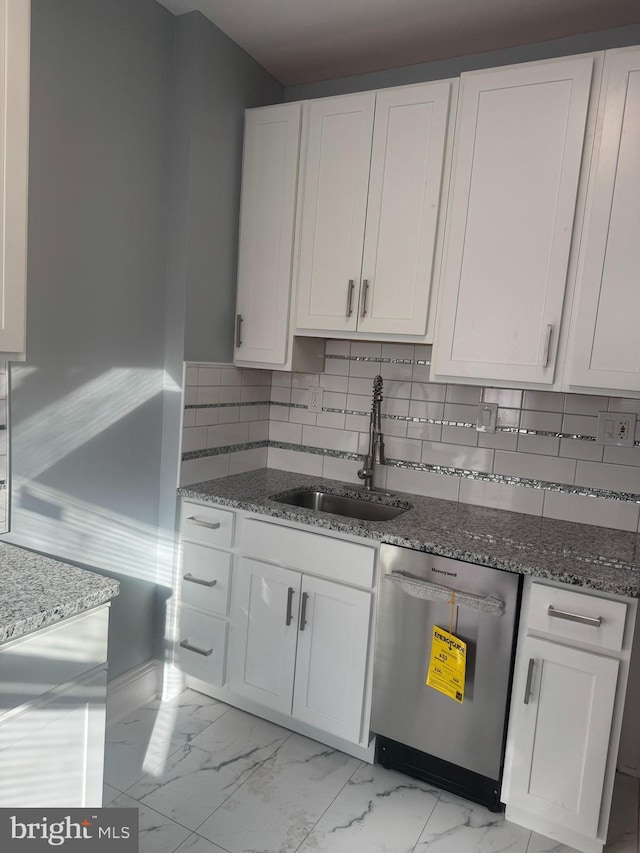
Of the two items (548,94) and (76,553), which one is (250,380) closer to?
(76,553)

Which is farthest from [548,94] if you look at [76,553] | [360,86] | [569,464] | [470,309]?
[76,553]

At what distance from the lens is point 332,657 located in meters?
2.07

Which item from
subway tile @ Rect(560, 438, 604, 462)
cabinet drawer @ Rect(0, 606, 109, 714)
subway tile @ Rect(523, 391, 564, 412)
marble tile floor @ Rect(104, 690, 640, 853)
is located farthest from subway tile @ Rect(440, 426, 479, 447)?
cabinet drawer @ Rect(0, 606, 109, 714)

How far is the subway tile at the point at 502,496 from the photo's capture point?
228cm

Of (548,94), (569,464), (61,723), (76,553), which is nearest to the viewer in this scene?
(61,723)

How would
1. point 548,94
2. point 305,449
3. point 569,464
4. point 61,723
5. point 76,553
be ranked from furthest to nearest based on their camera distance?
point 305,449
point 569,464
point 76,553
point 548,94
point 61,723

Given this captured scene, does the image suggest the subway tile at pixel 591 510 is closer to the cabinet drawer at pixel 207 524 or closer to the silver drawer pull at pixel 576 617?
the silver drawer pull at pixel 576 617

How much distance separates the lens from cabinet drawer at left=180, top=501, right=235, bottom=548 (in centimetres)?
227

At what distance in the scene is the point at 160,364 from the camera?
233cm

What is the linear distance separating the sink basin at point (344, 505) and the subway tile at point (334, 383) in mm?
473

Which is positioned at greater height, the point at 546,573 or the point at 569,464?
the point at 569,464

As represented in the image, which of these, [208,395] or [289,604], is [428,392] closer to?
[208,395]

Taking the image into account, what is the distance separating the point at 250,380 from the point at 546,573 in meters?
1.54

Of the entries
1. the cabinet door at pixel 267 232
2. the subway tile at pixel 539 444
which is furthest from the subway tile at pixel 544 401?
the cabinet door at pixel 267 232
